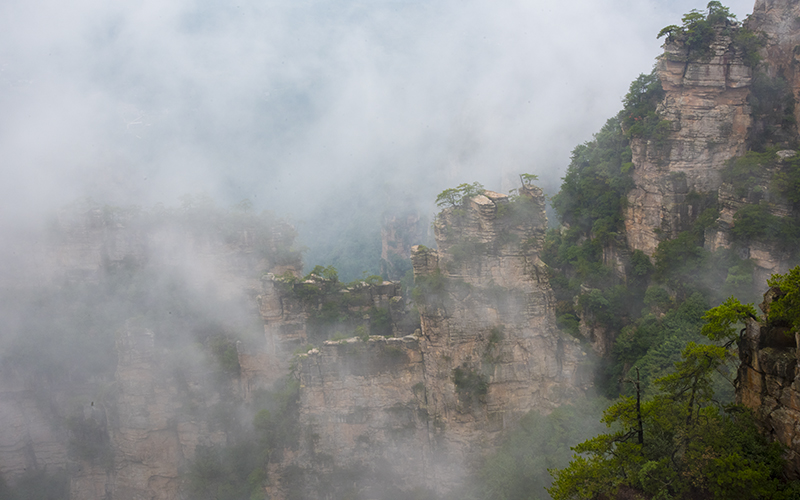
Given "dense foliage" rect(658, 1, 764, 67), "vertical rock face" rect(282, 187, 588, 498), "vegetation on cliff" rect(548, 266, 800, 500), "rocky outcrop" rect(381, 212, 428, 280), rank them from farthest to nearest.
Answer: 1. "rocky outcrop" rect(381, 212, 428, 280)
2. "dense foliage" rect(658, 1, 764, 67)
3. "vertical rock face" rect(282, 187, 588, 498)
4. "vegetation on cliff" rect(548, 266, 800, 500)

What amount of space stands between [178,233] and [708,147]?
3154 centimetres

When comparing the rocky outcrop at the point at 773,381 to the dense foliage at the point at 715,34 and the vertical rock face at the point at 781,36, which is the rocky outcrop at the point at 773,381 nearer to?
the dense foliage at the point at 715,34

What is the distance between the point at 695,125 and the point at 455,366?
57.6 ft

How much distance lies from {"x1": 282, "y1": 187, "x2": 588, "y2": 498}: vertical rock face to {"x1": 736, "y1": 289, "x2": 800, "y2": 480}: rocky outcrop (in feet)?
36.6

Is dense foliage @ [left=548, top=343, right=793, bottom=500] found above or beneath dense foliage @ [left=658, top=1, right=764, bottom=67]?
beneath

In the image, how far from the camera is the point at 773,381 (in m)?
12.1

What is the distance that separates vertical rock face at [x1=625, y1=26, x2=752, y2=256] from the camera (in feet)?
88.2

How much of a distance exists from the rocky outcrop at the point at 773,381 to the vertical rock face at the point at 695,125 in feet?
53.6

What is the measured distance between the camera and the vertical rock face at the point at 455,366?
77.6 ft

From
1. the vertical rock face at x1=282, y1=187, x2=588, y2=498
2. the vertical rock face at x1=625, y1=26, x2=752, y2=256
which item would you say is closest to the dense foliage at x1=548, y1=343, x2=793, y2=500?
the vertical rock face at x1=282, y1=187, x2=588, y2=498

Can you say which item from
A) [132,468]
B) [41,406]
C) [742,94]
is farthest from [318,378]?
[742,94]

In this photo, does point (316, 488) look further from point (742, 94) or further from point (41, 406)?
point (742, 94)

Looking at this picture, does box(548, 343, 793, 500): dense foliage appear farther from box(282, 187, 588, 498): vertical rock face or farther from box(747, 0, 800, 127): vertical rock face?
box(747, 0, 800, 127): vertical rock face

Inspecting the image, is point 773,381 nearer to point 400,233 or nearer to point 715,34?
point 715,34
